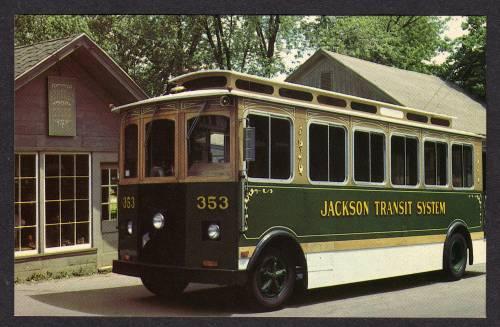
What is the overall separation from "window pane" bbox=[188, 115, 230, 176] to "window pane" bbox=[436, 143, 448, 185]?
16.5 ft

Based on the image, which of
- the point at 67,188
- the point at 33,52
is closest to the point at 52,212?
the point at 67,188

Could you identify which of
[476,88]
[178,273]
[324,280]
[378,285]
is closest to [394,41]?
[476,88]

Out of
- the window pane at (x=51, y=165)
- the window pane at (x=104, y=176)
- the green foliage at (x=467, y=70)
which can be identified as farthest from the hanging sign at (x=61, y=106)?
the green foliage at (x=467, y=70)

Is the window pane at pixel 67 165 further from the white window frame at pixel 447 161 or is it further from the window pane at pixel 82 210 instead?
the white window frame at pixel 447 161

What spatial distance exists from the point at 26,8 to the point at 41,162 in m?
4.32

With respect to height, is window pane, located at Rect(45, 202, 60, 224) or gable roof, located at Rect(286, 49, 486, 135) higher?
gable roof, located at Rect(286, 49, 486, 135)

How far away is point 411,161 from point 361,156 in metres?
1.49

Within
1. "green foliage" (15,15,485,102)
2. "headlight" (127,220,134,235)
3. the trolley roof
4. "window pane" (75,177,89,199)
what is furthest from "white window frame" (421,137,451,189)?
"window pane" (75,177,89,199)

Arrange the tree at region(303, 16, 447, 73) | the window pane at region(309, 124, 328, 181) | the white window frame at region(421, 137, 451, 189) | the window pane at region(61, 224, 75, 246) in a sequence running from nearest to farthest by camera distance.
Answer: the window pane at region(309, 124, 328, 181)
the white window frame at region(421, 137, 451, 189)
the window pane at region(61, 224, 75, 246)
the tree at region(303, 16, 447, 73)

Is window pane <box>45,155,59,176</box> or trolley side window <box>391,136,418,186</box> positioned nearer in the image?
trolley side window <box>391,136,418,186</box>

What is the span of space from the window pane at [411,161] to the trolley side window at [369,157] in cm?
75

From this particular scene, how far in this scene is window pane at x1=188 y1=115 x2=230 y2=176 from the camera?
31.2 ft

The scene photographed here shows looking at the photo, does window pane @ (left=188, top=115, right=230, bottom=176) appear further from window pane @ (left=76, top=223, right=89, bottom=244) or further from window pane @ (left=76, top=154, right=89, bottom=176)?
window pane @ (left=76, top=223, right=89, bottom=244)

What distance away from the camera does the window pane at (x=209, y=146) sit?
9.51 metres
